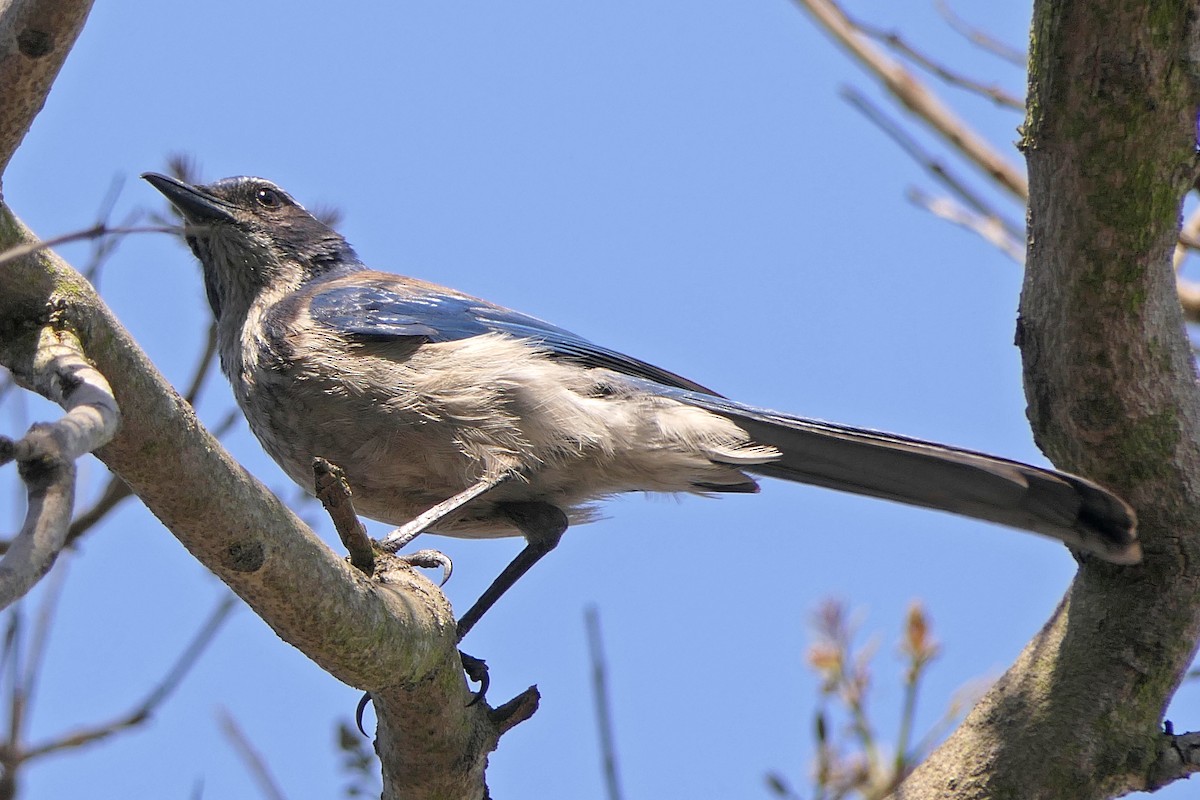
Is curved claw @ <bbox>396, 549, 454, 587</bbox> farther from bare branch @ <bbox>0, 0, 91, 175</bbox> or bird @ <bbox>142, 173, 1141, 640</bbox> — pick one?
bare branch @ <bbox>0, 0, 91, 175</bbox>

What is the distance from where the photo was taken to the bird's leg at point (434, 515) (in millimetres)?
4067

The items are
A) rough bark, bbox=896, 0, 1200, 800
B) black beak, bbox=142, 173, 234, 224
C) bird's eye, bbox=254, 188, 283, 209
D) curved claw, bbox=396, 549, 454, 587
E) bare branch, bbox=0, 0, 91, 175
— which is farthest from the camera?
bird's eye, bbox=254, 188, 283, 209

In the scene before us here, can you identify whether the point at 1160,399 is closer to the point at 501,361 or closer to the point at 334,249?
the point at 501,361

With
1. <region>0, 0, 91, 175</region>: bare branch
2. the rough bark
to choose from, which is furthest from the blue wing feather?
<region>0, 0, 91, 175</region>: bare branch

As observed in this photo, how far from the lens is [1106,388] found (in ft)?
11.5

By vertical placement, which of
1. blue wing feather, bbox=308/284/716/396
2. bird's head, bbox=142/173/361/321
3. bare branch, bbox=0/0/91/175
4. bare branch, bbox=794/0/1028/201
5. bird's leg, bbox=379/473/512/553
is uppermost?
bare branch, bbox=794/0/1028/201

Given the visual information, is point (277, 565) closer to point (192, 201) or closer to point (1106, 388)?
point (1106, 388)

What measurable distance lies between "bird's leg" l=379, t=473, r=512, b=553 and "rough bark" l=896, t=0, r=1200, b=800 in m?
1.65

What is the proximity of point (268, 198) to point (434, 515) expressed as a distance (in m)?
2.04

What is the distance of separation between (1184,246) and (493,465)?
2.48m

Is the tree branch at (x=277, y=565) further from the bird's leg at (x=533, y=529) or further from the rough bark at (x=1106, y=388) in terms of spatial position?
the rough bark at (x=1106, y=388)

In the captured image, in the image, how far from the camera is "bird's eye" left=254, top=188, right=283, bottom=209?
5.65 meters

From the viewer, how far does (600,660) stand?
369 cm

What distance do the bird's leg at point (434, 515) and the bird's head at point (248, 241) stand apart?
4.52ft
